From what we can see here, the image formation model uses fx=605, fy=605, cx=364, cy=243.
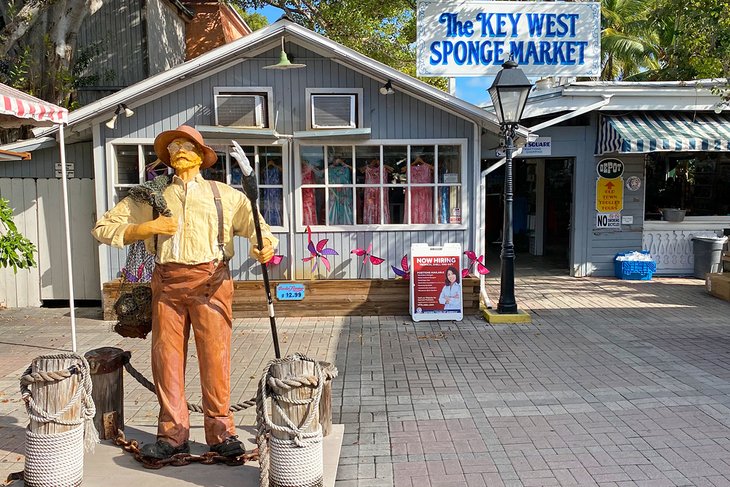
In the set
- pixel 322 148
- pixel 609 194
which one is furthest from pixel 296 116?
pixel 609 194

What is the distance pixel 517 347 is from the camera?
22.4ft

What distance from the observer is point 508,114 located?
7.66 m

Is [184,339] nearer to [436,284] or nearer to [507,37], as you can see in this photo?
[436,284]

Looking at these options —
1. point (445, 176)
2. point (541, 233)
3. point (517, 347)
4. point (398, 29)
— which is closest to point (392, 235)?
point (445, 176)

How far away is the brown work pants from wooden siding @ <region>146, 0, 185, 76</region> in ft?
31.4

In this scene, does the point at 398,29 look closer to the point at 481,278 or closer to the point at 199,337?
the point at 481,278

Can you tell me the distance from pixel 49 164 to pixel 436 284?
5886 millimetres

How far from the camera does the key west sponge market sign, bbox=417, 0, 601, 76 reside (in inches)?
385

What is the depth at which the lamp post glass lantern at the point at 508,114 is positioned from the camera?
7.55 m

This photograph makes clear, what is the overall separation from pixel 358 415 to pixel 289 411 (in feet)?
5.63

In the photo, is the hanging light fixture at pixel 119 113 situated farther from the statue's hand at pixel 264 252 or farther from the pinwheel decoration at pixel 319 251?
the statue's hand at pixel 264 252

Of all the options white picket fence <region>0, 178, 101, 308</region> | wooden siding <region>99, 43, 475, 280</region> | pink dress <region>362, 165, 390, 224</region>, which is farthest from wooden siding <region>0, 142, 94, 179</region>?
pink dress <region>362, 165, 390, 224</region>

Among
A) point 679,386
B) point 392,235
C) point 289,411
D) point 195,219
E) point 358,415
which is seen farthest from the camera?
point 392,235

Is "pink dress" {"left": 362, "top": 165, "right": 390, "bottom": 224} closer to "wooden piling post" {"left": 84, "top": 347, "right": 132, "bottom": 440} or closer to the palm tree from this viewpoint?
"wooden piling post" {"left": 84, "top": 347, "right": 132, "bottom": 440}
